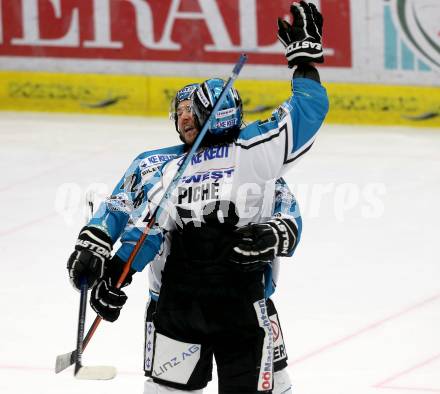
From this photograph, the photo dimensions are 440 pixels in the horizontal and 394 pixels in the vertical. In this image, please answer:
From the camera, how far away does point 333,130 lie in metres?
9.12

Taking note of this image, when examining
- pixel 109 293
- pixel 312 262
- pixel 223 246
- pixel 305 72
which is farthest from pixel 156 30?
pixel 223 246

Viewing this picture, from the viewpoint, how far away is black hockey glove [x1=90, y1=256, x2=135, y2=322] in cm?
380

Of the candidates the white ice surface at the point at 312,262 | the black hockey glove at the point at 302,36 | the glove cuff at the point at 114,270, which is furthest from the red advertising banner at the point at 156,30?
the glove cuff at the point at 114,270

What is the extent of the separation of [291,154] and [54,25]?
6.09 meters

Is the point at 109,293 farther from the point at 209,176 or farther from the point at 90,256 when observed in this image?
the point at 209,176

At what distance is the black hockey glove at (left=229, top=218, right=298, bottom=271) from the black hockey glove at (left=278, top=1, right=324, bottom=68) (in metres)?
0.50

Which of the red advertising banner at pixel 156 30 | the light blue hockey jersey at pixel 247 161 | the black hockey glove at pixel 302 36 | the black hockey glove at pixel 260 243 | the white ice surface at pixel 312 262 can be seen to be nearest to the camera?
the black hockey glove at pixel 260 243

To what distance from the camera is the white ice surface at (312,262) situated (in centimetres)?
510

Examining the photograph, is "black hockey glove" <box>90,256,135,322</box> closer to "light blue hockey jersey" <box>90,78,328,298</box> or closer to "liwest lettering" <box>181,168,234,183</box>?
"light blue hockey jersey" <box>90,78,328,298</box>

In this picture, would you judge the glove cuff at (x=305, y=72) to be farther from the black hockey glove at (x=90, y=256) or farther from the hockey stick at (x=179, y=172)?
the black hockey glove at (x=90, y=256)

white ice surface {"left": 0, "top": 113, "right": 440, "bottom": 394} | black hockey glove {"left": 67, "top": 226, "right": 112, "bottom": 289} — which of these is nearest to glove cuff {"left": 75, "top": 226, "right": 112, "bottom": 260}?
black hockey glove {"left": 67, "top": 226, "right": 112, "bottom": 289}

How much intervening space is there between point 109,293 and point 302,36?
0.95m

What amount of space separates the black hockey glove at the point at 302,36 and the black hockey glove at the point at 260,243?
498 millimetres

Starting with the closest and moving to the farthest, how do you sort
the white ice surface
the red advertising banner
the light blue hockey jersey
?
the light blue hockey jersey < the white ice surface < the red advertising banner
